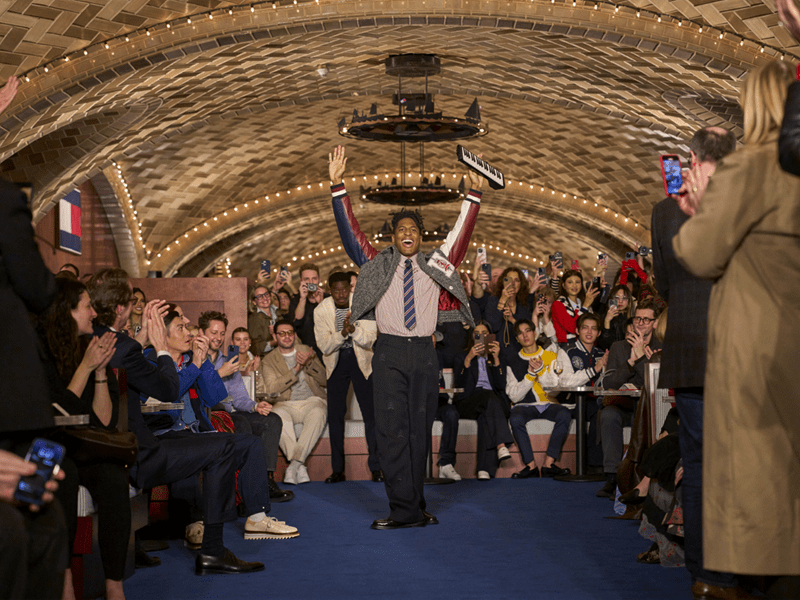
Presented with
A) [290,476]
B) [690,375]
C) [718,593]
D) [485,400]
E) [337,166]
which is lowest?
[290,476]

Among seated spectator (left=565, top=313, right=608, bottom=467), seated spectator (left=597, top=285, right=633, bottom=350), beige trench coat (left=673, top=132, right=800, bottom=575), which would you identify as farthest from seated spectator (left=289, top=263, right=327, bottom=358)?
beige trench coat (left=673, top=132, right=800, bottom=575)

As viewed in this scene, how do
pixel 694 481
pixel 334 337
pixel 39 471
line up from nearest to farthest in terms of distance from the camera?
pixel 39 471, pixel 694 481, pixel 334 337

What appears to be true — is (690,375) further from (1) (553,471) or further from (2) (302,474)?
(2) (302,474)

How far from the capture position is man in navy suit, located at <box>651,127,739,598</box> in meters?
3.17

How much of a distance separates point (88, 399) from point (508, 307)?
221 inches

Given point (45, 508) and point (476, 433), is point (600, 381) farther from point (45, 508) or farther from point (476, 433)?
point (45, 508)

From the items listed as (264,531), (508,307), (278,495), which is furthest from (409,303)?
(508,307)

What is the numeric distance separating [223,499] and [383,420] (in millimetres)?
1223

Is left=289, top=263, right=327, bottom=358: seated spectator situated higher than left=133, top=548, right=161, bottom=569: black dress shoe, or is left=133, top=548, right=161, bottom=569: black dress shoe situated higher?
left=289, top=263, right=327, bottom=358: seated spectator

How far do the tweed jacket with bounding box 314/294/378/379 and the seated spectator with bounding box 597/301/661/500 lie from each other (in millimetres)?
1746

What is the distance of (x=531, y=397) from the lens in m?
7.84

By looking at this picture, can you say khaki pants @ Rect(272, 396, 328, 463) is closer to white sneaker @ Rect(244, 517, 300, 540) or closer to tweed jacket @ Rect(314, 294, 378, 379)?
tweed jacket @ Rect(314, 294, 378, 379)

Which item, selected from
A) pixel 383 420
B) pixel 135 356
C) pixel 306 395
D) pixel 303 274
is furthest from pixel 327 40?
pixel 135 356

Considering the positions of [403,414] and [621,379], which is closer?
[403,414]
